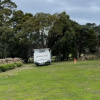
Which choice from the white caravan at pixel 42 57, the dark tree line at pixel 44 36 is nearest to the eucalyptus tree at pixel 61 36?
the dark tree line at pixel 44 36

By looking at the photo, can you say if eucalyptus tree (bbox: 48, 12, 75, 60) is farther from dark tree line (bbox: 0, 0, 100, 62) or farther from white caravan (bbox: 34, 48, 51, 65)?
white caravan (bbox: 34, 48, 51, 65)

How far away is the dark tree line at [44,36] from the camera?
2427cm

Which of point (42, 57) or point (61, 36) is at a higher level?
point (61, 36)

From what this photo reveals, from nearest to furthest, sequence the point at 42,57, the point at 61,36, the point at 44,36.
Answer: the point at 42,57
the point at 44,36
the point at 61,36

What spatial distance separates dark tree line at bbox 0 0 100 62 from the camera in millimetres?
24266

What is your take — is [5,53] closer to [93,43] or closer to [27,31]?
[27,31]

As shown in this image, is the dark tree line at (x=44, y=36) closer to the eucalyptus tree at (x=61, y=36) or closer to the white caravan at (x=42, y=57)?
the eucalyptus tree at (x=61, y=36)

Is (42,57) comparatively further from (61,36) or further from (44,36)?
(61,36)

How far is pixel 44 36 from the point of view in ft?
83.3

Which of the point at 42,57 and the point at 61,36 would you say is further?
Result: the point at 61,36

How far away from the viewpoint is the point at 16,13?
31.3 metres

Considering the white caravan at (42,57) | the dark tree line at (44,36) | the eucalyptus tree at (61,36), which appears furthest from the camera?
the eucalyptus tree at (61,36)

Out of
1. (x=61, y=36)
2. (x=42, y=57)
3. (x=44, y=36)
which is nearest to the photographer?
(x=42, y=57)

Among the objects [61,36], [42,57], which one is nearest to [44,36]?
[61,36]
